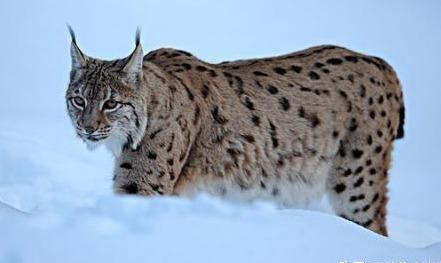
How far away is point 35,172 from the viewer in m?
8.63

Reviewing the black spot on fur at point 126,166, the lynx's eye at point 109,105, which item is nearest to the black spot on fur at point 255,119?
the black spot on fur at point 126,166

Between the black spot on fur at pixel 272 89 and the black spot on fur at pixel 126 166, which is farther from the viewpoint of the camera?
the black spot on fur at pixel 272 89

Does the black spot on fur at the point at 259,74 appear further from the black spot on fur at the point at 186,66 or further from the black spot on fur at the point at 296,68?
the black spot on fur at the point at 186,66

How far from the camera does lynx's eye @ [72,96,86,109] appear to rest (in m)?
6.62

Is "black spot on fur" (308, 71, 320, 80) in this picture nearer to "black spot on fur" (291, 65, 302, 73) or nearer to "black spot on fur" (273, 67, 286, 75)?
"black spot on fur" (291, 65, 302, 73)

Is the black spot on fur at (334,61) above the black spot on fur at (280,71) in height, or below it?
above

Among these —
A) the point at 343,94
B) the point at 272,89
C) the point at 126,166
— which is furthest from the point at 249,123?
the point at 126,166

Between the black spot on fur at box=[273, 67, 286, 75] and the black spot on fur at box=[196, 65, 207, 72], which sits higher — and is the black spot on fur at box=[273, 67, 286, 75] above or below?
below

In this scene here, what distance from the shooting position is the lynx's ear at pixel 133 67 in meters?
6.66

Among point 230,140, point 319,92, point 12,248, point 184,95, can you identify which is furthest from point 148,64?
point 12,248

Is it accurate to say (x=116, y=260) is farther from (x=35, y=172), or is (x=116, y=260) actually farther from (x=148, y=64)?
(x=35, y=172)

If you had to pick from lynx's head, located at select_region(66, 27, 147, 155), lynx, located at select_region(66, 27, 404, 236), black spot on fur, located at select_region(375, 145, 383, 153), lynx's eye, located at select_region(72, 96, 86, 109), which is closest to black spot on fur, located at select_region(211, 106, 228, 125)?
lynx, located at select_region(66, 27, 404, 236)

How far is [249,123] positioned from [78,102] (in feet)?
4.32

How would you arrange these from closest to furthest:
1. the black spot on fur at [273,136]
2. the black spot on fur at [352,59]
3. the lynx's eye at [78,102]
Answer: the lynx's eye at [78,102] < the black spot on fur at [273,136] < the black spot on fur at [352,59]
